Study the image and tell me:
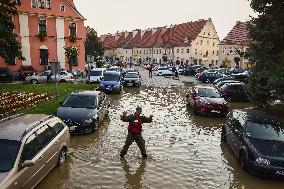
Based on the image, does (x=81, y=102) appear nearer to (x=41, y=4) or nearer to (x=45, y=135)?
(x=45, y=135)

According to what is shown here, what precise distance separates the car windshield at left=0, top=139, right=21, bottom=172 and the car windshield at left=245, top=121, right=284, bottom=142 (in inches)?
284

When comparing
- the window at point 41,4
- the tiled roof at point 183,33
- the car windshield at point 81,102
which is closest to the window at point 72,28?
the window at point 41,4

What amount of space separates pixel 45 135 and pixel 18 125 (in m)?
0.80

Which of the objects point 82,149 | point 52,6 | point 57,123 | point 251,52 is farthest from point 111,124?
point 52,6

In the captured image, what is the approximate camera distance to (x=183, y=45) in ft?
246

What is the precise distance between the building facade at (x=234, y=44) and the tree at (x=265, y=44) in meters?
44.8

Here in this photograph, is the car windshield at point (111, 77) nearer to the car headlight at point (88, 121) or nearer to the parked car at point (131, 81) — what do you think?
the parked car at point (131, 81)

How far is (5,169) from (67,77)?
90.8ft

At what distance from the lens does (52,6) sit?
141 ft

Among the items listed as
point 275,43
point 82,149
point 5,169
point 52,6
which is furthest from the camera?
point 52,6

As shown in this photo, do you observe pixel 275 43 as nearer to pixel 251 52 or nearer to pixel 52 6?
pixel 251 52

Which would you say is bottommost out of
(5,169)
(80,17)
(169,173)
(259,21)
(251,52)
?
(169,173)

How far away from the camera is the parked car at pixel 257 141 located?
9.61 meters

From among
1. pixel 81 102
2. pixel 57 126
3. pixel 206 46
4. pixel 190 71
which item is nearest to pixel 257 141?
pixel 57 126
